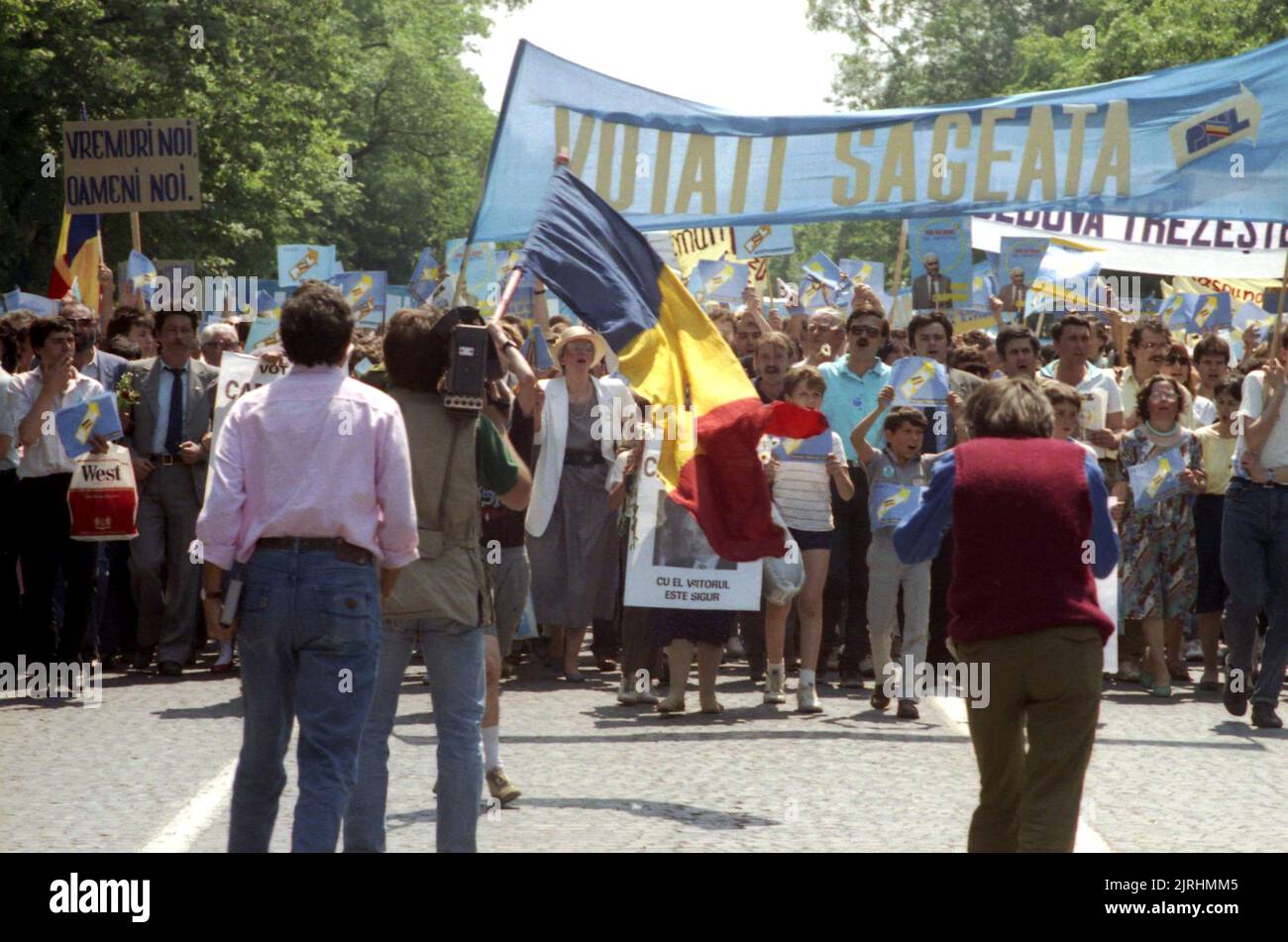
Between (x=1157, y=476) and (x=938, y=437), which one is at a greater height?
(x=938, y=437)

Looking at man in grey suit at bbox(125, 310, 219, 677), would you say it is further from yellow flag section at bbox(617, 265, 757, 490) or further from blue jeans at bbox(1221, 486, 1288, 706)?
blue jeans at bbox(1221, 486, 1288, 706)

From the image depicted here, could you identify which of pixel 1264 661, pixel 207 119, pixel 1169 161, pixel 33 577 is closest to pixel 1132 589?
pixel 1264 661

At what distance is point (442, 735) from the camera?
22.4 ft

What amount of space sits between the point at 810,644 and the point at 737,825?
383 centimetres

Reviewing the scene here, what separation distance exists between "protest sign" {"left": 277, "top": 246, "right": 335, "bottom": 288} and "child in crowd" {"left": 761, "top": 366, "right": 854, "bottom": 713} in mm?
10524

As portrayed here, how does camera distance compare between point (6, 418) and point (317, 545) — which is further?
point (6, 418)

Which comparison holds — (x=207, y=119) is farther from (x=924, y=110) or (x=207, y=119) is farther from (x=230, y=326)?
(x=924, y=110)

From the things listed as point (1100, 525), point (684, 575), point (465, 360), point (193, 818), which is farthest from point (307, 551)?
point (684, 575)

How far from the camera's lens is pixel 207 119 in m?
36.8

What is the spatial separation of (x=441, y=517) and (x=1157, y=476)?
718cm

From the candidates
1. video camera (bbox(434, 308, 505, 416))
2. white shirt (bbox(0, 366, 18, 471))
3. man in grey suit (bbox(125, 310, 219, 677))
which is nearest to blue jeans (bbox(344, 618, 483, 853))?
video camera (bbox(434, 308, 505, 416))

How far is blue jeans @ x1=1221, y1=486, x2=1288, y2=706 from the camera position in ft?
37.2

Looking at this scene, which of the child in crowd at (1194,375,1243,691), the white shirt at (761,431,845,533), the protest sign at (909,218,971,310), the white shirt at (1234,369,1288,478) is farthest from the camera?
the protest sign at (909,218,971,310)

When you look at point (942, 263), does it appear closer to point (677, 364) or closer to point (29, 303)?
point (29, 303)
